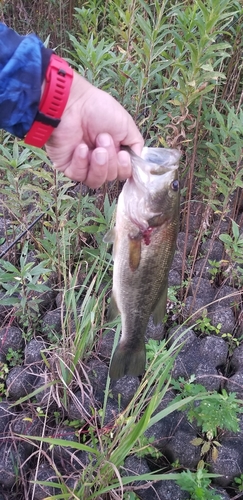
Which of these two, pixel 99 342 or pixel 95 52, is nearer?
pixel 95 52

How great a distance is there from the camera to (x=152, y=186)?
1.60m

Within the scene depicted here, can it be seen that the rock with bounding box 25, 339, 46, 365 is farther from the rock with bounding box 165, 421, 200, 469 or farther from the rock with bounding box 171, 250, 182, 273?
the rock with bounding box 171, 250, 182, 273

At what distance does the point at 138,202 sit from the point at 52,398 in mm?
1255

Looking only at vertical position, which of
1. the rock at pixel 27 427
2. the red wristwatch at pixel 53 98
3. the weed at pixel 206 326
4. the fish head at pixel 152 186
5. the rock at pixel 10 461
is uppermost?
the red wristwatch at pixel 53 98

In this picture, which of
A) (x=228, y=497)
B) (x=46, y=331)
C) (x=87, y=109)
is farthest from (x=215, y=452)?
(x=87, y=109)

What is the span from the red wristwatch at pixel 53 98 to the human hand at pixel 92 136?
0.04 m

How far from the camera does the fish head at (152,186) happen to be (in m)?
1.58

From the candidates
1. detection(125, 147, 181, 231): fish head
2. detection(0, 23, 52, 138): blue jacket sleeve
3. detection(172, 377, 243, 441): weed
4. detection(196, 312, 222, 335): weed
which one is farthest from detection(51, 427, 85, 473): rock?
detection(0, 23, 52, 138): blue jacket sleeve

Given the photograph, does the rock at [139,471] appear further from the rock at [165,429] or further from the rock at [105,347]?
the rock at [105,347]

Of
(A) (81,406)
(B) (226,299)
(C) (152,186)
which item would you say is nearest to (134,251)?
(C) (152,186)

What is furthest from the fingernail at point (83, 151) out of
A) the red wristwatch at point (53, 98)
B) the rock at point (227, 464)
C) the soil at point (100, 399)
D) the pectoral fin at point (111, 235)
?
the rock at point (227, 464)

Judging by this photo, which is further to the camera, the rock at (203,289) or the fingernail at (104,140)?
the rock at (203,289)

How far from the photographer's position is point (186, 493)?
2031mm

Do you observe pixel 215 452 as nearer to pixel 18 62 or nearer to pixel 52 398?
pixel 52 398
